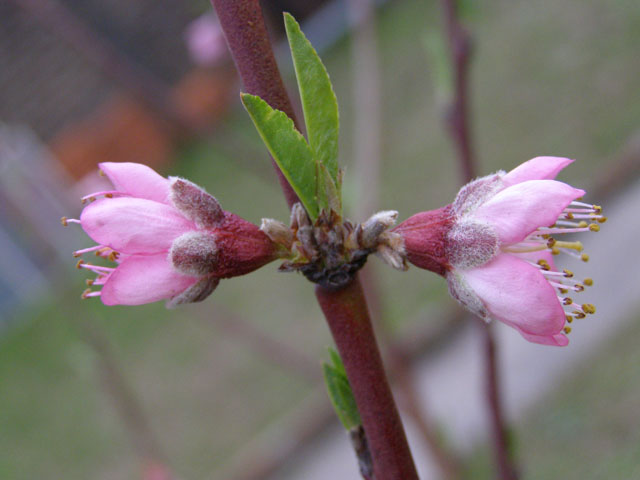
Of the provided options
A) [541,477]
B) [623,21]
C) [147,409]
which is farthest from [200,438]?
[623,21]

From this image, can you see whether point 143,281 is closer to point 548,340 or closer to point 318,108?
point 318,108

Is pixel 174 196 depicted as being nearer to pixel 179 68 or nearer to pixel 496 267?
pixel 496 267

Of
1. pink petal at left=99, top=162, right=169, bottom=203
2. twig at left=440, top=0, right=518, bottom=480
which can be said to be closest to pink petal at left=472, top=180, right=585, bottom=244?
pink petal at left=99, top=162, right=169, bottom=203

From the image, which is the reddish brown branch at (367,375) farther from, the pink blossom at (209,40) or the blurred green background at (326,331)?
the pink blossom at (209,40)

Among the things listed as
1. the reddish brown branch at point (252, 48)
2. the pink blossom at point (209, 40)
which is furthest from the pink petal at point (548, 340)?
the pink blossom at point (209, 40)

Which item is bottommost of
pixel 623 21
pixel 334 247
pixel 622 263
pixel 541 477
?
pixel 541 477

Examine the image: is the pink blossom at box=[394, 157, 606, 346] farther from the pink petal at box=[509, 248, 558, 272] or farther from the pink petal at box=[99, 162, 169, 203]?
the pink petal at box=[99, 162, 169, 203]

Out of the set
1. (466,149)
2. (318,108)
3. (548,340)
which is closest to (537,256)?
(548,340)
